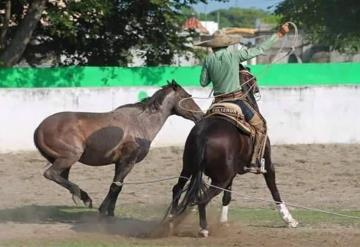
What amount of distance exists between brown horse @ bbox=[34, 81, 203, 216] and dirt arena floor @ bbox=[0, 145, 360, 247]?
59 centimetres

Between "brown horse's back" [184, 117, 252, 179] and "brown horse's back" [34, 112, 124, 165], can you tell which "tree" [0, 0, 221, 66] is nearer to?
"brown horse's back" [34, 112, 124, 165]

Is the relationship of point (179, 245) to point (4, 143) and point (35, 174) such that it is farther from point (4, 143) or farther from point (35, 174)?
point (4, 143)

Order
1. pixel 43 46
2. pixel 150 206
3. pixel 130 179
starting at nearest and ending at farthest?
pixel 150 206 < pixel 130 179 < pixel 43 46

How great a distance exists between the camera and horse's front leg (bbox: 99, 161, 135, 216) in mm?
9727

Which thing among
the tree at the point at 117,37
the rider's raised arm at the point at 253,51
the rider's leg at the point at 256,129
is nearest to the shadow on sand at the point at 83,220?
the rider's leg at the point at 256,129

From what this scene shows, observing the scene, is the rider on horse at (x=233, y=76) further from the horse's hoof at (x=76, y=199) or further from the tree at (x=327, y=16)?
the tree at (x=327, y=16)

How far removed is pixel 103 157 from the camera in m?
9.77

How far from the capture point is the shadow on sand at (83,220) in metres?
8.96

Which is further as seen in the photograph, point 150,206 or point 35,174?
point 35,174

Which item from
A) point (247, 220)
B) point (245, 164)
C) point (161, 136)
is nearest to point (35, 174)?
point (161, 136)

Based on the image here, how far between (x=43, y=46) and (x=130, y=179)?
7.93 meters

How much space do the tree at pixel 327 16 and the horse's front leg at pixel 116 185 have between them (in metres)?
11.6

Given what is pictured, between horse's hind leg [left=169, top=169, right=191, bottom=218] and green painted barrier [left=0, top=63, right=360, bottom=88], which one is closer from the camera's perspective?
horse's hind leg [left=169, top=169, right=191, bottom=218]

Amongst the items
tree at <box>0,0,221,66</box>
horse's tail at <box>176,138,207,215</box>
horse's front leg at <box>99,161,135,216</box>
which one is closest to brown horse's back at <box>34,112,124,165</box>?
horse's front leg at <box>99,161,135,216</box>
